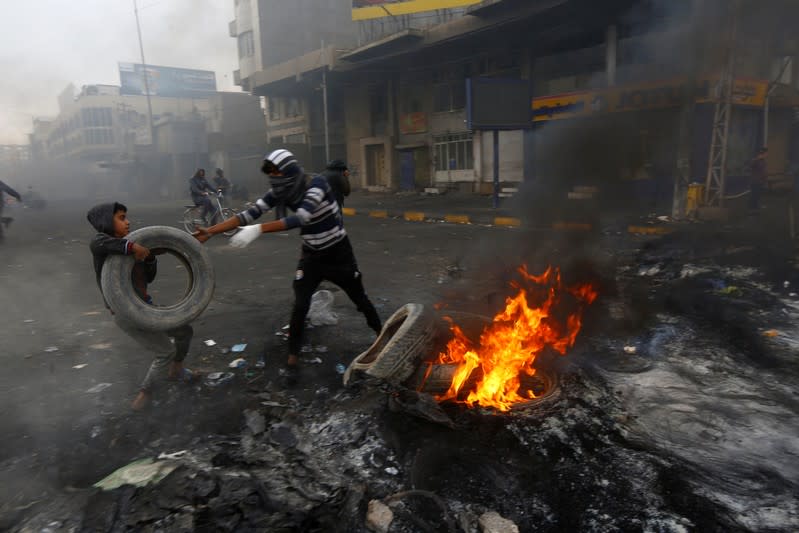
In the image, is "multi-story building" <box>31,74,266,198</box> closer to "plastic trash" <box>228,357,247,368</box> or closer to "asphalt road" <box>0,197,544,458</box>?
"asphalt road" <box>0,197,544,458</box>

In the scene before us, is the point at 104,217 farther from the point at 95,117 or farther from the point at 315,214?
the point at 95,117

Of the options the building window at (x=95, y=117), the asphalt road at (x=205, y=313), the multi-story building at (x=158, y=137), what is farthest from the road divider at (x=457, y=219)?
the building window at (x=95, y=117)

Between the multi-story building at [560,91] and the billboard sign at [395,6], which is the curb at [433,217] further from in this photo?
the billboard sign at [395,6]

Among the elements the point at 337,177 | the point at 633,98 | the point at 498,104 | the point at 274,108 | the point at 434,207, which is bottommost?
the point at 434,207

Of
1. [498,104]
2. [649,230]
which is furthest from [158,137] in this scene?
[649,230]

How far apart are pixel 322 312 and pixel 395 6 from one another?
22087 millimetres

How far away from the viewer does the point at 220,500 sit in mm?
2453

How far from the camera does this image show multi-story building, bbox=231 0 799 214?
11.6m

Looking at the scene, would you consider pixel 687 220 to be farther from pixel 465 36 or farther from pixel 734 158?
pixel 465 36

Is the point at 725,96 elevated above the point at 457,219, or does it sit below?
above

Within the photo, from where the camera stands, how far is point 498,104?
15211 mm

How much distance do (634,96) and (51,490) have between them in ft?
47.0

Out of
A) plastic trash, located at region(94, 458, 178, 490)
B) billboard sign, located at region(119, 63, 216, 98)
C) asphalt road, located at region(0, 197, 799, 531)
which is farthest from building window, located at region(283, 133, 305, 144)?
billboard sign, located at region(119, 63, 216, 98)

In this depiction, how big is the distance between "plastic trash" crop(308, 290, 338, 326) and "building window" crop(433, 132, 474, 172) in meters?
17.2
